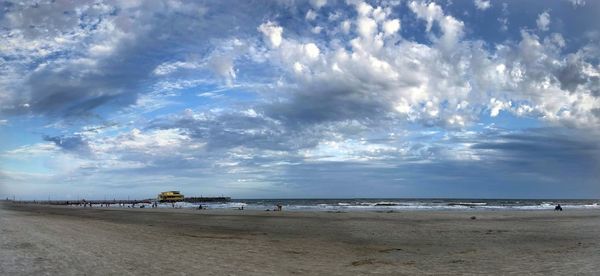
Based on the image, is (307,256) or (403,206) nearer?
(307,256)

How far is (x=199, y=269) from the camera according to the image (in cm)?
1326

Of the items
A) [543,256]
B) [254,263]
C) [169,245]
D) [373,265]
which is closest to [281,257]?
[254,263]

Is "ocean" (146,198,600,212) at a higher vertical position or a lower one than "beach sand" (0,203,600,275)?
lower

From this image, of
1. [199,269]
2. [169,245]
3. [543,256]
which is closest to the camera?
[199,269]

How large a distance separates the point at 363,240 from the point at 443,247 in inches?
191

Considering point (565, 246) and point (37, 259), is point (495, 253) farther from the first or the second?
point (37, 259)

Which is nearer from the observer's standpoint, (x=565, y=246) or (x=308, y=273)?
(x=308, y=273)

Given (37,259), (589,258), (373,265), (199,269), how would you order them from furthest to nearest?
(589,258) < (373,265) < (37,259) < (199,269)

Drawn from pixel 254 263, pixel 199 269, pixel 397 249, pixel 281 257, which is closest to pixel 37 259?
pixel 199 269

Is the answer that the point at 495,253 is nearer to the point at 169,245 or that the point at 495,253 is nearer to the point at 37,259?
the point at 169,245

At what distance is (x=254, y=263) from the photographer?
15031 millimetres

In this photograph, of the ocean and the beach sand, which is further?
the ocean

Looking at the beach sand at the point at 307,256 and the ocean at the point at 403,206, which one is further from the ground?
the beach sand at the point at 307,256

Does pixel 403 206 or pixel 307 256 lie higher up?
pixel 307 256
